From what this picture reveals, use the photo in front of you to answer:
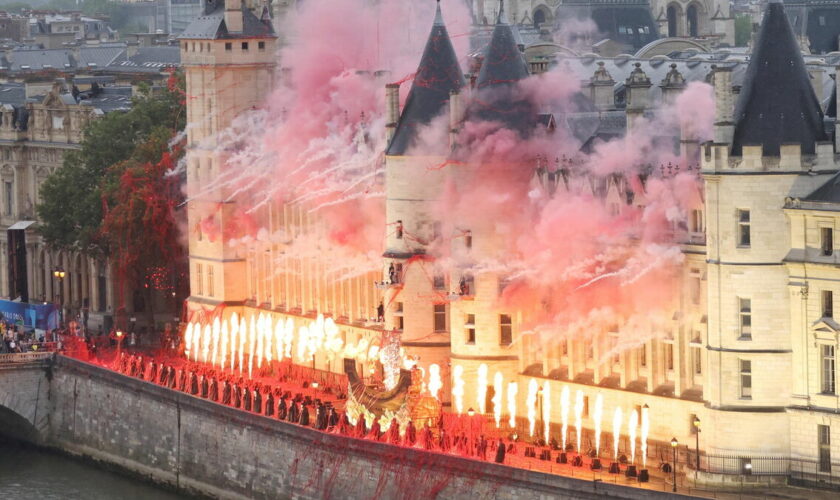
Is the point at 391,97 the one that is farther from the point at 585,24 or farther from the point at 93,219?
the point at 585,24

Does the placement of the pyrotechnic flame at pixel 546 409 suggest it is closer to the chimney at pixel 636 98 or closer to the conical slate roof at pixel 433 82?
the chimney at pixel 636 98

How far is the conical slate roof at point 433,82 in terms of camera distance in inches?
3807

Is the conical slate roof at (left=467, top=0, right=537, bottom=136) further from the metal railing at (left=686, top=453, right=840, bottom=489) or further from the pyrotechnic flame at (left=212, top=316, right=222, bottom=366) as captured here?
the pyrotechnic flame at (left=212, top=316, right=222, bottom=366)

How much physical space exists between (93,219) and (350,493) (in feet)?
133

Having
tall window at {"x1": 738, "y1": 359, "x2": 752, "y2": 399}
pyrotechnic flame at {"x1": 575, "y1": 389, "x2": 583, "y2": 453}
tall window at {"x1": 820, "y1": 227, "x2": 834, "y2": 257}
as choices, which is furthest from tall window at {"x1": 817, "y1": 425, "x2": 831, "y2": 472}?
pyrotechnic flame at {"x1": 575, "y1": 389, "x2": 583, "y2": 453}

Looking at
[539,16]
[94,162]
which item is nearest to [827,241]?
[94,162]

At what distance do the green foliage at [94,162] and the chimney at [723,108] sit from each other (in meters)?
49.7

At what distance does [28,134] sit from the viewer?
5709 inches

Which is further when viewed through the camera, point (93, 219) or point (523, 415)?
point (93, 219)

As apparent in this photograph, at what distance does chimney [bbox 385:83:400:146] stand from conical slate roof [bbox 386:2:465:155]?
1.03 m

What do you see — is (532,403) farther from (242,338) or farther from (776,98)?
(242,338)

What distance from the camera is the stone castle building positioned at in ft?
270

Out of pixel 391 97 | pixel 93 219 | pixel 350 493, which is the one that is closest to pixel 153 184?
pixel 93 219

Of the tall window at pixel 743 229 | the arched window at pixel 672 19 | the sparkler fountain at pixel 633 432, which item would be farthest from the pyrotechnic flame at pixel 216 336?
the arched window at pixel 672 19
